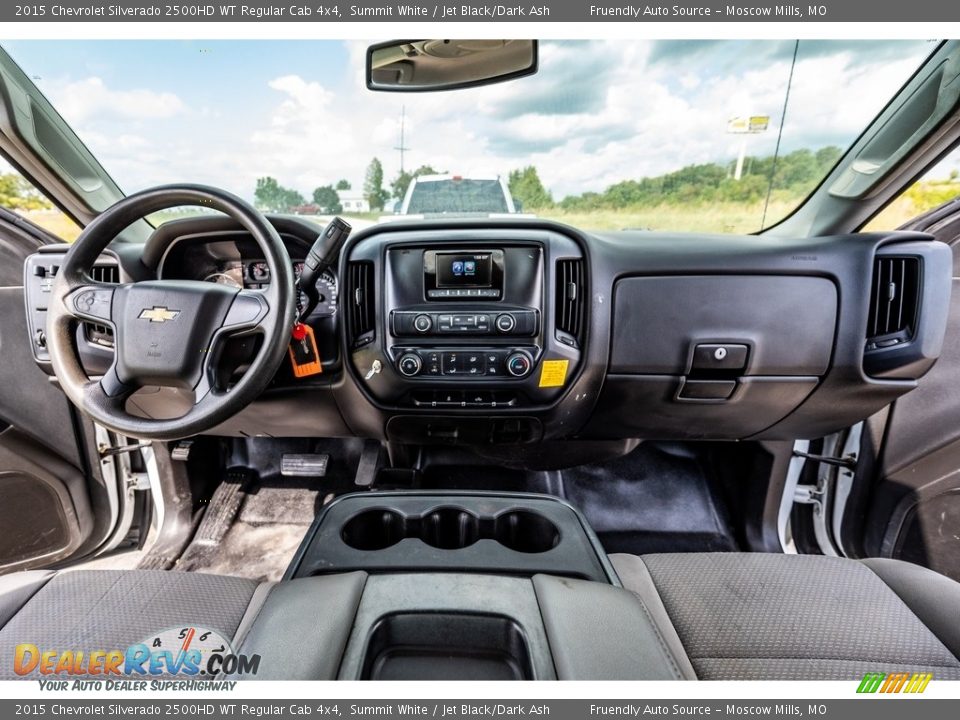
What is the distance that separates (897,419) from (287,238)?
241cm

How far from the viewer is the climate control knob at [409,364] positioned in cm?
165

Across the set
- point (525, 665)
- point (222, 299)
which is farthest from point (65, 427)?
point (525, 665)

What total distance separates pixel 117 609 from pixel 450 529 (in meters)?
0.80

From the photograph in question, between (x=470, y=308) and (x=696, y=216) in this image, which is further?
(x=696, y=216)

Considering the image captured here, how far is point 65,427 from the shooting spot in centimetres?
210

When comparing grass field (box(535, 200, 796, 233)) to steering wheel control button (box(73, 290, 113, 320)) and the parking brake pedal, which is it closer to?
steering wheel control button (box(73, 290, 113, 320))

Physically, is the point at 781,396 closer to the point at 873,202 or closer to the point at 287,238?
the point at 873,202

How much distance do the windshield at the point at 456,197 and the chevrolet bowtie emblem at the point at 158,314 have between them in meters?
1.13

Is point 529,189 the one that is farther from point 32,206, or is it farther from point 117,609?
point 117,609

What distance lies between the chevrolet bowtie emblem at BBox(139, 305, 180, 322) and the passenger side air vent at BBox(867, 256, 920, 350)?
2.16 meters

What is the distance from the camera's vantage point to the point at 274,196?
1.95 m

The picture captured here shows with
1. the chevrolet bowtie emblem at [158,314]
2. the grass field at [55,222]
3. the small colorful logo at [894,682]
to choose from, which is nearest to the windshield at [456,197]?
the chevrolet bowtie emblem at [158,314]

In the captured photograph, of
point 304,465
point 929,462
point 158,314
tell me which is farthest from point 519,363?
point 929,462

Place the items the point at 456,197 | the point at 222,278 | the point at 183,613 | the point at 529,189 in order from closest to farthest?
the point at 183,613
the point at 222,278
the point at 456,197
the point at 529,189
